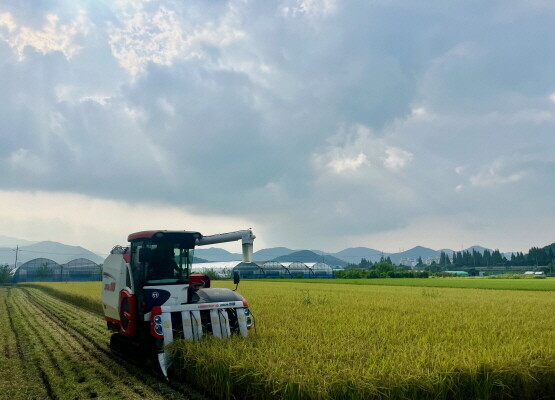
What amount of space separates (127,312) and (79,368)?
60.2 inches

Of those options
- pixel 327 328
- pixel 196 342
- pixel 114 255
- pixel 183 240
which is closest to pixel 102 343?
pixel 114 255

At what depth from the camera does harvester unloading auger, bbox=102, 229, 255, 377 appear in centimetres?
925

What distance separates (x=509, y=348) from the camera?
7785mm

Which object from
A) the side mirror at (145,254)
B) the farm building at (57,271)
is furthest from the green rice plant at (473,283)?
the farm building at (57,271)

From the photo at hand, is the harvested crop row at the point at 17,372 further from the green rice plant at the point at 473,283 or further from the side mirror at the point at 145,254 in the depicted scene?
the green rice plant at the point at 473,283

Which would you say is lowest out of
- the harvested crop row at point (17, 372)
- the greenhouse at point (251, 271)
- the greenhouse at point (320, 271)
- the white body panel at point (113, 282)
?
the greenhouse at point (320, 271)

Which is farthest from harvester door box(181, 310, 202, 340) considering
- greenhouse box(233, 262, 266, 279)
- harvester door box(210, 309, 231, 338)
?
greenhouse box(233, 262, 266, 279)

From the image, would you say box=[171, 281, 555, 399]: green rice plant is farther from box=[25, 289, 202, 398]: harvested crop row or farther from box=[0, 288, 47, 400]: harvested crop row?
box=[0, 288, 47, 400]: harvested crop row

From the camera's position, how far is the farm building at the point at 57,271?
86.8m

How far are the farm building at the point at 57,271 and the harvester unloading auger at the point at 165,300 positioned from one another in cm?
8282

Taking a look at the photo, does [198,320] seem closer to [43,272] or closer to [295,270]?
[295,270]

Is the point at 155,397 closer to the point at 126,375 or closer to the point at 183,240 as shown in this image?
the point at 126,375

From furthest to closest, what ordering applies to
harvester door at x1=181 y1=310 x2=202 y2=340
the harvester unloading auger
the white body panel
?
the white body panel
the harvester unloading auger
harvester door at x1=181 y1=310 x2=202 y2=340

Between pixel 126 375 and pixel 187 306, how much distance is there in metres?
1.86
